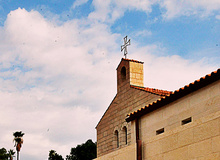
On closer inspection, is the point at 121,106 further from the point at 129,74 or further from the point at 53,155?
the point at 53,155

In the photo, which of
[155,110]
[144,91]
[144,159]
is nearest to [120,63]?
[144,91]

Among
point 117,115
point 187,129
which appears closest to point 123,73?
point 117,115

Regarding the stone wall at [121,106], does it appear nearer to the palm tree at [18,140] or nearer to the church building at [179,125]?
the church building at [179,125]

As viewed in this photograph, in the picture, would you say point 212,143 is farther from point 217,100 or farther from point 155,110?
point 155,110

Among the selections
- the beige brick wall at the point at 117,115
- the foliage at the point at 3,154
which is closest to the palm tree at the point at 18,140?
the foliage at the point at 3,154

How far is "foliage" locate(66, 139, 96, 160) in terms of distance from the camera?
61188 mm

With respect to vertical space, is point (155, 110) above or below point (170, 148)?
above

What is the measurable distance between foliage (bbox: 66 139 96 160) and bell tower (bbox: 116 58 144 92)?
38.2m

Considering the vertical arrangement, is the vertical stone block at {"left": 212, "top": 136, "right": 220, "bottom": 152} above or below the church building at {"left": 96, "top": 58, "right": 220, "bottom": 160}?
below

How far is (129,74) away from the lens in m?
23.4

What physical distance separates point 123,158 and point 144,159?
1199 millimetres

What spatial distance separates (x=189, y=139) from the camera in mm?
10492

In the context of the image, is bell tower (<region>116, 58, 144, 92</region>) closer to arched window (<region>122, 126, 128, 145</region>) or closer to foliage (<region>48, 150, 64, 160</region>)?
arched window (<region>122, 126, 128, 145</region>)

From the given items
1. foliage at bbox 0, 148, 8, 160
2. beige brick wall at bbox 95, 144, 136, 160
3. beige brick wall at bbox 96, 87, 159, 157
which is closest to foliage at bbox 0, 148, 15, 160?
foliage at bbox 0, 148, 8, 160
